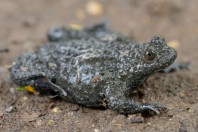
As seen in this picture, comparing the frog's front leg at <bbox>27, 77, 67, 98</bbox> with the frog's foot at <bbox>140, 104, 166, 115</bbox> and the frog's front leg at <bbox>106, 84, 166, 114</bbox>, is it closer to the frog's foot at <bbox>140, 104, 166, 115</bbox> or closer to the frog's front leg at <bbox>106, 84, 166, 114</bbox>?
the frog's front leg at <bbox>106, 84, 166, 114</bbox>

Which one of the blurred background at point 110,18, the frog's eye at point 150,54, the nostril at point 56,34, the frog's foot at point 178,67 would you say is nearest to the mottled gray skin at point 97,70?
the frog's eye at point 150,54

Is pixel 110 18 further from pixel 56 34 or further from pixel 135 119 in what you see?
pixel 135 119

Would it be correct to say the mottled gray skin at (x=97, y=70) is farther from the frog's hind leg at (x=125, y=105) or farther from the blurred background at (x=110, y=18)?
the blurred background at (x=110, y=18)

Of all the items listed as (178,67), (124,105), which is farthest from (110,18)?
(124,105)

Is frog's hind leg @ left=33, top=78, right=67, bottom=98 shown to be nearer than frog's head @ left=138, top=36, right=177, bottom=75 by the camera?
No

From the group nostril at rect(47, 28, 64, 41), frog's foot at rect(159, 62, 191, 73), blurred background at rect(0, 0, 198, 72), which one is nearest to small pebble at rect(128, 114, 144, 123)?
frog's foot at rect(159, 62, 191, 73)

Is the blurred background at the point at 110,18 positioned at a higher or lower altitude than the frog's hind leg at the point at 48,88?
higher

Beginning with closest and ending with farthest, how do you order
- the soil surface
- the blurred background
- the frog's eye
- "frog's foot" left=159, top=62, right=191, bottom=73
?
the soil surface
the frog's eye
"frog's foot" left=159, top=62, right=191, bottom=73
the blurred background
